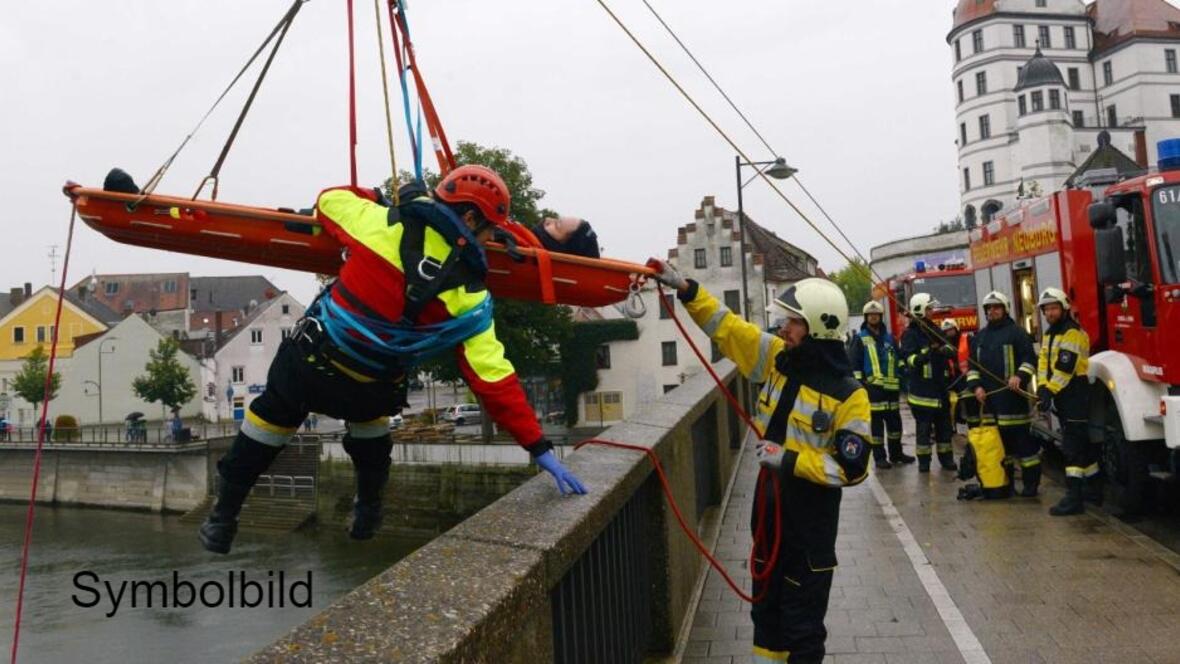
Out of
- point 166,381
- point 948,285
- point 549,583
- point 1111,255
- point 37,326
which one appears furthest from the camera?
point 37,326

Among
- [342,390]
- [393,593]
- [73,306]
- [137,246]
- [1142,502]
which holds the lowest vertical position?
[1142,502]

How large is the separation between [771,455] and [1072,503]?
15.5 ft

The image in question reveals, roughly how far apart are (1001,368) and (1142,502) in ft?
5.15

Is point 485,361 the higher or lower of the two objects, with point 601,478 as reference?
higher

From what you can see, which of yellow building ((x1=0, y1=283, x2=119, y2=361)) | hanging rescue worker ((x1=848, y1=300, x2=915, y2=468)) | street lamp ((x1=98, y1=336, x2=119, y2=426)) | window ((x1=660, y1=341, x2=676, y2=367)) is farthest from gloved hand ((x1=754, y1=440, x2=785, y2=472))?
yellow building ((x1=0, y1=283, x2=119, y2=361))

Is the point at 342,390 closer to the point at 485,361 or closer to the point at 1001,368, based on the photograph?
the point at 485,361

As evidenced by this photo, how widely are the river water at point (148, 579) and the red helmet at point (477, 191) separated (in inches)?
805

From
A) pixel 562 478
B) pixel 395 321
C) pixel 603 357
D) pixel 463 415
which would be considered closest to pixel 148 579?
pixel 463 415

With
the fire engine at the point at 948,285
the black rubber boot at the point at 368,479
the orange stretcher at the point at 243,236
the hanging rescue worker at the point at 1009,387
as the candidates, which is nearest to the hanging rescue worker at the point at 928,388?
the hanging rescue worker at the point at 1009,387

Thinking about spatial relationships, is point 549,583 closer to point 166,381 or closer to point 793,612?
point 793,612

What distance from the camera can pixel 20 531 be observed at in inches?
1715

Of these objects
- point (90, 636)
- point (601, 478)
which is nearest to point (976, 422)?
point (601, 478)

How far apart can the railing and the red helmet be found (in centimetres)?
108

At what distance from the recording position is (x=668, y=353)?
152 feet
